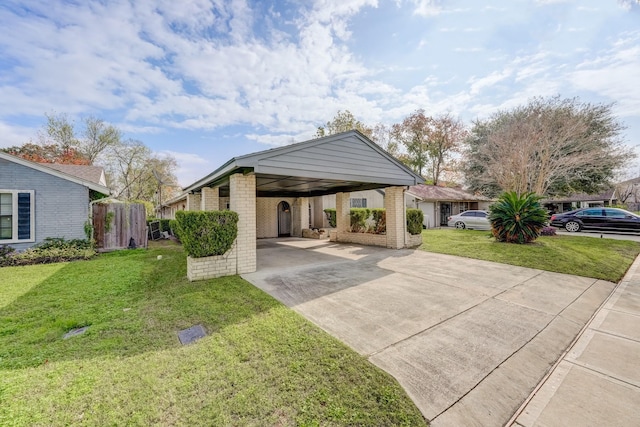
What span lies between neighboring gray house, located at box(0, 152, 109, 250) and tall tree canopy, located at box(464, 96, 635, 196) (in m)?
22.2

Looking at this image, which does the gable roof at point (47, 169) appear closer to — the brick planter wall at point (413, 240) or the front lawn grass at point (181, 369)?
the front lawn grass at point (181, 369)

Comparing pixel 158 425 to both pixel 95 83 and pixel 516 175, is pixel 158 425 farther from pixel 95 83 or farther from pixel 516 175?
pixel 516 175

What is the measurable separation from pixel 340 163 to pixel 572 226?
1691cm

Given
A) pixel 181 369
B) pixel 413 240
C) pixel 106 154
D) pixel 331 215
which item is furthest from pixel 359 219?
pixel 106 154

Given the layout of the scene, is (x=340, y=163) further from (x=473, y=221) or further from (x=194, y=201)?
(x=473, y=221)

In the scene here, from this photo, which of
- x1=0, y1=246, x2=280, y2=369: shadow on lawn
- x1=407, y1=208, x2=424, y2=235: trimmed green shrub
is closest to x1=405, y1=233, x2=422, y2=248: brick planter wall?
x1=407, y1=208, x2=424, y2=235: trimmed green shrub

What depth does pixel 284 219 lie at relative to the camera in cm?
1688

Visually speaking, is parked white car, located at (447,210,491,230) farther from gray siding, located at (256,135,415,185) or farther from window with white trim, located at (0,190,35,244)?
window with white trim, located at (0,190,35,244)

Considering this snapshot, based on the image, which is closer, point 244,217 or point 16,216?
point 244,217

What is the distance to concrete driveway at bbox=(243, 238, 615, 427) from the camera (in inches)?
91.0

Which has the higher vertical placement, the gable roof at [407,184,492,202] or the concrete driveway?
the gable roof at [407,184,492,202]

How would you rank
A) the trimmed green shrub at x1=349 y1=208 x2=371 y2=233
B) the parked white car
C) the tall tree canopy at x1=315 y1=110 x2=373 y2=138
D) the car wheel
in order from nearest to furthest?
1. the trimmed green shrub at x1=349 y1=208 x2=371 y2=233
2. the car wheel
3. the parked white car
4. the tall tree canopy at x1=315 y1=110 x2=373 y2=138

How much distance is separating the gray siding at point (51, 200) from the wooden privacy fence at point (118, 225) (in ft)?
2.90

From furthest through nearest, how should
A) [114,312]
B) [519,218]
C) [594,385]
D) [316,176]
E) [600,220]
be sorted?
[600,220] → [519,218] → [316,176] → [114,312] → [594,385]
